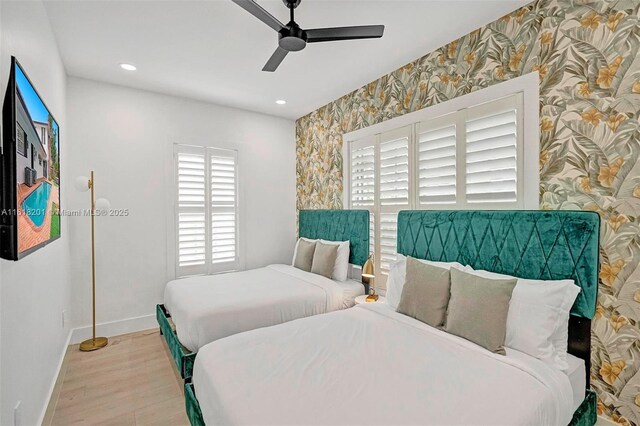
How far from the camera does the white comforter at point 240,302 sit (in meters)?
2.43

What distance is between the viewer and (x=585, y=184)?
1.94 m

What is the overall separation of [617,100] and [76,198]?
467 cm

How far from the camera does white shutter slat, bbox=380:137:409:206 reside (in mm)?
3082

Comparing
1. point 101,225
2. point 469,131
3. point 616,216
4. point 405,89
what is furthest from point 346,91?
point 101,225

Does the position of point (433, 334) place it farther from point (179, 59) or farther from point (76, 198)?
point (76, 198)

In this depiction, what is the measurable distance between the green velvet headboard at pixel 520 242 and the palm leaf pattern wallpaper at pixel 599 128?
128 millimetres

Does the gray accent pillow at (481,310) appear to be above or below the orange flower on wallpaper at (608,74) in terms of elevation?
below

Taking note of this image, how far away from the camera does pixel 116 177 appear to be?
3576mm

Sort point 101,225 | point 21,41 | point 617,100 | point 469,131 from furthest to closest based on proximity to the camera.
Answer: point 101,225
point 469,131
point 617,100
point 21,41

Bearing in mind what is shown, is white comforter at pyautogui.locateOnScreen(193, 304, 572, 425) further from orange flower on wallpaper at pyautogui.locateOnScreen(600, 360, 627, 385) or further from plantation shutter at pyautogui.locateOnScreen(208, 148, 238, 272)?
plantation shutter at pyautogui.locateOnScreen(208, 148, 238, 272)

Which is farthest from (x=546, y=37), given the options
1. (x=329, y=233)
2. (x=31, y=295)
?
(x=31, y=295)

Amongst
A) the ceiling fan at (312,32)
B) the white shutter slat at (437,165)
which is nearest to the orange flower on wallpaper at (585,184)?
the white shutter slat at (437,165)

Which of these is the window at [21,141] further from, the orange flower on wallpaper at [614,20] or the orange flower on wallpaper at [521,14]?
the orange flower on wallpaper at [614,20]

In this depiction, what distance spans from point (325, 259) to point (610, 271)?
240 cm
